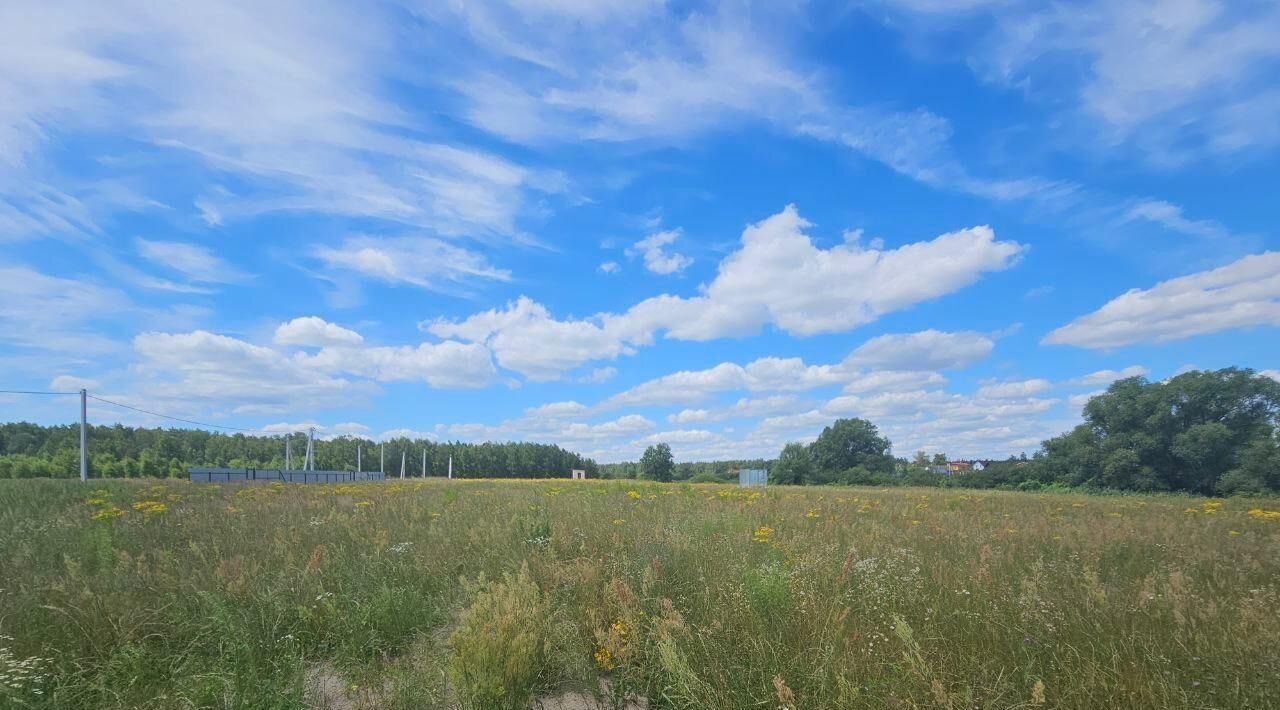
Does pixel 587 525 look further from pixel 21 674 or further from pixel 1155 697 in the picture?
pixel 1155 697

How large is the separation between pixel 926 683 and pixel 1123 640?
143 cm

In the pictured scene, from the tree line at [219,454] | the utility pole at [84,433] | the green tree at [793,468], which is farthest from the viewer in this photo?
the green tree at [793,468]

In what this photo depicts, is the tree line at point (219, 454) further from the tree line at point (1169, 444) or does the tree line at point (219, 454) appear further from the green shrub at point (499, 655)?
the tree line at point (1169, 444)

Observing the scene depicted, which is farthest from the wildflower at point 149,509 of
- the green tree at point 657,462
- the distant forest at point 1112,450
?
the green tree at point 657,462

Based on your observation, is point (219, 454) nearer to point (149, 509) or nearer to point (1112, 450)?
point (149, 509)

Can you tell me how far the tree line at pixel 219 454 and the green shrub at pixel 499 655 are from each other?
229 feet

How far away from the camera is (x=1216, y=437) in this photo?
43781mm

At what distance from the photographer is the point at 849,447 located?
8462cm

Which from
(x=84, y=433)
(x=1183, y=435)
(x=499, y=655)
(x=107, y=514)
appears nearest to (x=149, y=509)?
(x=107, y=514)

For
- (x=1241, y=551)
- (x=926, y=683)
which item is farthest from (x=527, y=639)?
(x=1241, y=551)

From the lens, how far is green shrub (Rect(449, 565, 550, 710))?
370 cm

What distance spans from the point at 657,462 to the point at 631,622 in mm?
85782

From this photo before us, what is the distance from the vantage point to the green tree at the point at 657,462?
8850cm

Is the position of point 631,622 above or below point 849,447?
above
